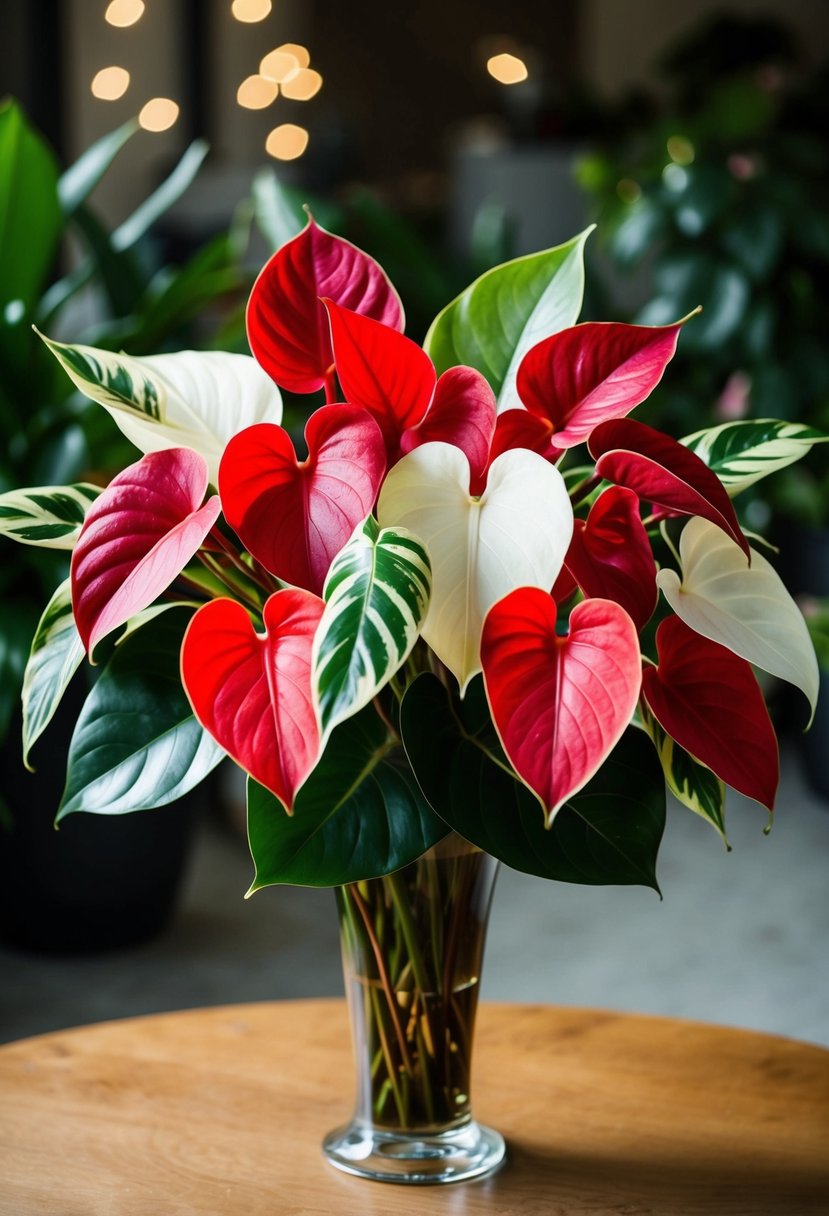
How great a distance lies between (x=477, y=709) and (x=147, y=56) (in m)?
4.46

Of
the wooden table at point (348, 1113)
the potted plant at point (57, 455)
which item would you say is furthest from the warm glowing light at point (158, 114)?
the wooden table at point (348, 1113)

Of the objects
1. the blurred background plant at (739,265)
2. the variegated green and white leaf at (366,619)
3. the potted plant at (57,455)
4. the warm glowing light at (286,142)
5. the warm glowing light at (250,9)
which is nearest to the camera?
the variegated green and white leaf at (366,619)

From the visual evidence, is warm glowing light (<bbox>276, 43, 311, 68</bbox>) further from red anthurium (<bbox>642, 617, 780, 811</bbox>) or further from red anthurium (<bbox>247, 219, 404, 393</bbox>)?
red anthurium (<bbox>642, 617, 780, 811</bbox>)

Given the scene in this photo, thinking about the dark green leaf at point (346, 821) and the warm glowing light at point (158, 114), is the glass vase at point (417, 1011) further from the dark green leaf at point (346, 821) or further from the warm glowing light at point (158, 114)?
the warm glowing light at point (158, 114)

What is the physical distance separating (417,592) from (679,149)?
2.55 metres

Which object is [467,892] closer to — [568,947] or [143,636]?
[143,636]

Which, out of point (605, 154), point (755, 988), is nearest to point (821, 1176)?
point (755, 988)

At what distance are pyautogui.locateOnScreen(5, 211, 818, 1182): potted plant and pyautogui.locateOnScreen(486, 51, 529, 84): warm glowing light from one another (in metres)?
5.56

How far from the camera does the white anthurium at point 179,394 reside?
2.05 feet

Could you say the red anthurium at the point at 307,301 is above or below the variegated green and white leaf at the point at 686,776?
above

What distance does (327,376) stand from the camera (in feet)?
2.12

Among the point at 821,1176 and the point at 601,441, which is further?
the point at 821,1176

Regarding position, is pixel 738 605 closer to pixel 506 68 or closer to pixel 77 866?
pixel 77 866

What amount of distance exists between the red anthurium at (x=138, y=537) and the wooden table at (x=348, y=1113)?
30 cm
